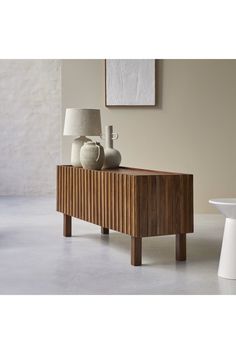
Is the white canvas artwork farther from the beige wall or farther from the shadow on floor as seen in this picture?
the shadow on floor

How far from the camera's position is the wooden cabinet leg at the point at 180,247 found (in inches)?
148

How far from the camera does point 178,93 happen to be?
6289mm

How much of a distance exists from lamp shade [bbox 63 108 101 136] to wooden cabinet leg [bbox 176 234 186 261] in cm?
123

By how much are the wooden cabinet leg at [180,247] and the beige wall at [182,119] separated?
2588 mm

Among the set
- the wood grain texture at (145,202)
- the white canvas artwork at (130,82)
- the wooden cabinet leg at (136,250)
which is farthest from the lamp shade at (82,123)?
the white canvas artwork at (130,82)

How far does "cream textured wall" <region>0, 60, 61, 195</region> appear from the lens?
8336 millimetres

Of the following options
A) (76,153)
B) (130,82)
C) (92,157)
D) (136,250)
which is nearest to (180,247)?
(136,250)

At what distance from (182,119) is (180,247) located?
279cm

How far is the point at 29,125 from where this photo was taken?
8383 mm

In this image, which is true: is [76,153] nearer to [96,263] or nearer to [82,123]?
[82,123]

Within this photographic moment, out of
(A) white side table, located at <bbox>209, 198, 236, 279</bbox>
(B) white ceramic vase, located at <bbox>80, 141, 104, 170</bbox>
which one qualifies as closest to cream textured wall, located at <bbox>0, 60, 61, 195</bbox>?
(B) white ceramic vase, located at <bbox>80, 141, 104, 170</bbox>

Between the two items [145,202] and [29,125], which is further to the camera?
[29,125]
